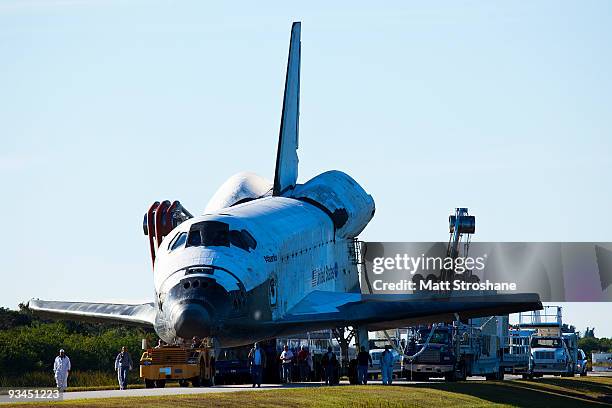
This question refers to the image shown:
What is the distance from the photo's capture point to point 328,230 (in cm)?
4572

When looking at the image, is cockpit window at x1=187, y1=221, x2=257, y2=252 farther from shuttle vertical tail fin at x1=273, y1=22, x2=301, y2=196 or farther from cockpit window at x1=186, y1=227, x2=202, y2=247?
shuttle vertical tail fin at x1=273, y1=22, x2=301, y2=196

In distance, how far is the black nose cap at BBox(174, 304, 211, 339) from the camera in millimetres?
30922

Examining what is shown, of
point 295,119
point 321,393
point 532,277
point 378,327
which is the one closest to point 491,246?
point 532,277

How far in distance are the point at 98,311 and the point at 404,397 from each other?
13.3 meters

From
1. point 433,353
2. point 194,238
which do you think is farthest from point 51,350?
point 194,238

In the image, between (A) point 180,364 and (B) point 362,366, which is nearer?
(A) point 180,364

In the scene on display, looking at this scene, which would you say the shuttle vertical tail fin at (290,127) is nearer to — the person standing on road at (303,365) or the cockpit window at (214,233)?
the person standing on road at (303,365)

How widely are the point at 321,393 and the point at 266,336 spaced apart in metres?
6.23

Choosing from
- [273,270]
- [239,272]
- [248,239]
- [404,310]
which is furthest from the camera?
[404,310]

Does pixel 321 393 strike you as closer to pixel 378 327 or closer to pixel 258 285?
pixel 258 285

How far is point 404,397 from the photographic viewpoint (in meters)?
29.6

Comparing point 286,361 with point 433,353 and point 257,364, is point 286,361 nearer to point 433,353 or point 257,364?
point 433,353

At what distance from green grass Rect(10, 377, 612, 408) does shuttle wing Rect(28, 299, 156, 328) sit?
860 centimetres

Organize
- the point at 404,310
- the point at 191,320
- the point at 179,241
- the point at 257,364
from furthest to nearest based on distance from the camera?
the point at 404,310 < the point at 257,364 < the point at 179,241 < the point at 191,320
